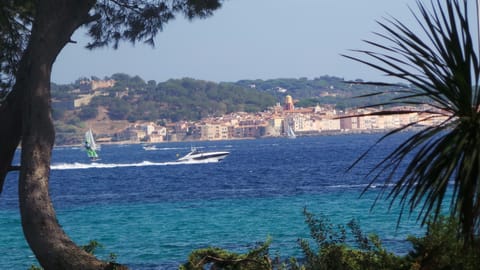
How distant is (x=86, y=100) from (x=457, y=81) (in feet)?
543

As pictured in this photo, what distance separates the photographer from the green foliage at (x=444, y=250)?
5176mm

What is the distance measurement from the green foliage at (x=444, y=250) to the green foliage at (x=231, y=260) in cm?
115

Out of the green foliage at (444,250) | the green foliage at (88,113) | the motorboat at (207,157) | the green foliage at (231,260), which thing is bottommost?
the motorboat at (207,157)

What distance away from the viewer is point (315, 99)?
628ft

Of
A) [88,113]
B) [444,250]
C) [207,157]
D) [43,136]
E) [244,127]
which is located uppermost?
[88,113]

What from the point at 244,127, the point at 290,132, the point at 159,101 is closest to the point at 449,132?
the point at 290,132

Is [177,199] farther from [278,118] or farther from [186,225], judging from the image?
[278,118]

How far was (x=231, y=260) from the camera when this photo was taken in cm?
658

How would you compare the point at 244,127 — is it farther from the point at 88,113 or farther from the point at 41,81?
Answer: the point at 41,81

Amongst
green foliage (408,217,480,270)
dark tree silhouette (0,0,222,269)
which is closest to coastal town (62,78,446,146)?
dark tree silhouette (0,0,222,269)

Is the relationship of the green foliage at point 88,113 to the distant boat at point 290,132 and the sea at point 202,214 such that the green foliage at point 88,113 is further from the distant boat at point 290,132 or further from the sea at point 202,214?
the sea at point 202,214

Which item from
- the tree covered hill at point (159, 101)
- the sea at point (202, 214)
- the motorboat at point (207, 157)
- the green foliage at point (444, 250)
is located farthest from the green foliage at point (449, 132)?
the tree covered hill at point (159, 101)

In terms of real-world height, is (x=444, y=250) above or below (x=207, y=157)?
above

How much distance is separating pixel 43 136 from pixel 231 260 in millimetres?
1843
